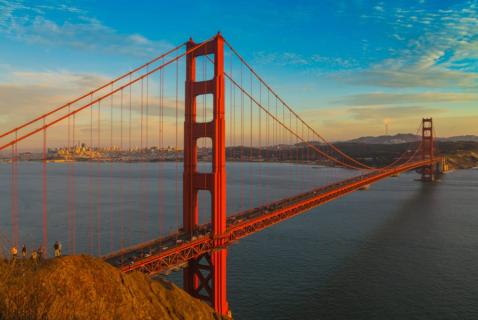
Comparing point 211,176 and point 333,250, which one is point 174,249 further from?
point 333,250

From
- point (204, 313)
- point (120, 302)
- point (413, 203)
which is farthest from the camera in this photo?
point (413, 203)

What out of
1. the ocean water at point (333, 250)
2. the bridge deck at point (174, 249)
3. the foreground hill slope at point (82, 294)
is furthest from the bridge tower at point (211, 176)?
the foreground hill slope at point (82, 294)

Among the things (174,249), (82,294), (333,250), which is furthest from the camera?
(333,250)

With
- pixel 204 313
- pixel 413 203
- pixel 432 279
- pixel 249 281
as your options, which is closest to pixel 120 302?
pixel 204 313

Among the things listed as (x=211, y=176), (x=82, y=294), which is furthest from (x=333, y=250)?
(x=82, y=294)

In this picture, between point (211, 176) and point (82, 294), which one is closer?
point (82, 294)

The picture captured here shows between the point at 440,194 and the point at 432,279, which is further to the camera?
the point at 440,194

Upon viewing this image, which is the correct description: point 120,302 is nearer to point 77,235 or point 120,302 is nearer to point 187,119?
point 187,119

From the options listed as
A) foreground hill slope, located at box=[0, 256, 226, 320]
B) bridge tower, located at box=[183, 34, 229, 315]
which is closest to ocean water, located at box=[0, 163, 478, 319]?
bridge tower, located at box=[183, 34, 229, 315]
